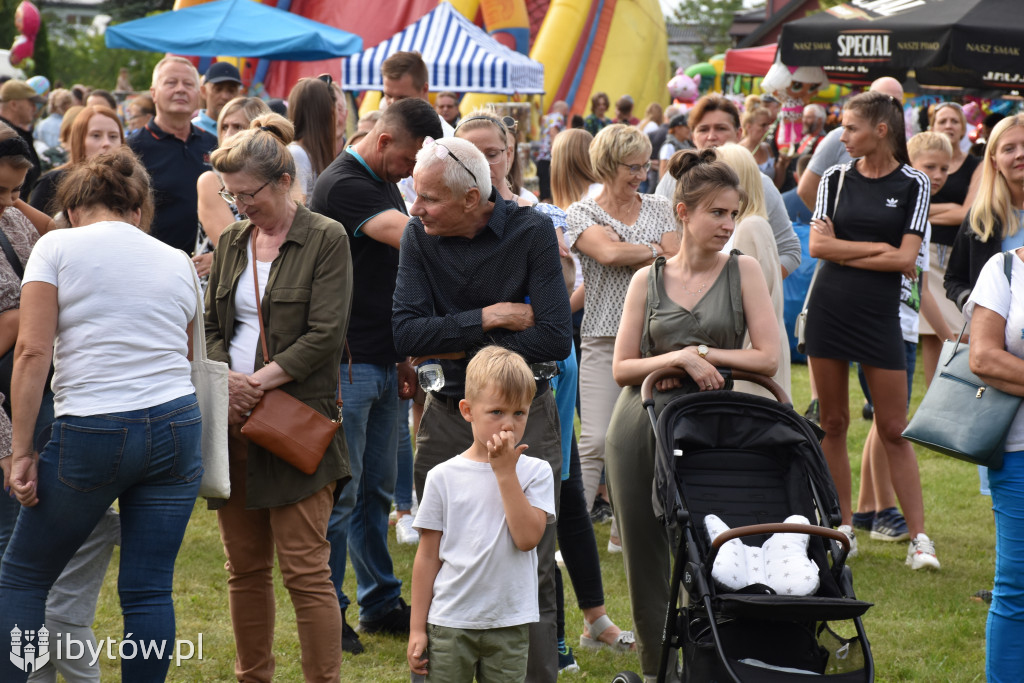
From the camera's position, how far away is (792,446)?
354 centimetres

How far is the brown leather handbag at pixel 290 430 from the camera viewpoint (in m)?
3.58

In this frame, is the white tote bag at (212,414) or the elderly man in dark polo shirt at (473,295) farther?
the white tote bag at (212,414)

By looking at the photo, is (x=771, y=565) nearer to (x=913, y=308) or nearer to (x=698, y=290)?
(x=698, y=290)

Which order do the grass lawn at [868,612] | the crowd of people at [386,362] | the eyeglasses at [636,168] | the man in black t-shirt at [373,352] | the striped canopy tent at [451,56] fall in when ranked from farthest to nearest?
the striped canopy tent at [451,56] → the eyeglasses at [636,168] → the grass lawn at [868,612] → the man in black t-shirt at [373,352] → the crowd of people at [386,362]

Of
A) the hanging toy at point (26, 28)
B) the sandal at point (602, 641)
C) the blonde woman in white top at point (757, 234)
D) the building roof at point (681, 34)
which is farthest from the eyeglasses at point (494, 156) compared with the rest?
the building roof at point (681, 34)

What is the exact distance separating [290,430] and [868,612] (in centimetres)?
303

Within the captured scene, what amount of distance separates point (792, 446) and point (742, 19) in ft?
199

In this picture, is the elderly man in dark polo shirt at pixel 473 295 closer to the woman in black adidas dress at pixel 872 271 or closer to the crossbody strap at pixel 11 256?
the crossbody strap at pixel 11 256

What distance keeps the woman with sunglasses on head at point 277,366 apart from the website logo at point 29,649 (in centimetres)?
65

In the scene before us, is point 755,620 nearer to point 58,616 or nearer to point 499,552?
point 499,552

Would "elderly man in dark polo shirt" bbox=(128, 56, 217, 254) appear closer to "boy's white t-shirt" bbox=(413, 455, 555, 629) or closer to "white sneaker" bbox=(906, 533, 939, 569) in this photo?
"boy's white t-shirt" bbox=(413, 455, 555, 629)

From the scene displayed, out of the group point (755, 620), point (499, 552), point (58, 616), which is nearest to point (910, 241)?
point (755, 620)

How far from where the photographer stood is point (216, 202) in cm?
474

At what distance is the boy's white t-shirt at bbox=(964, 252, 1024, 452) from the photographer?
3.51m
